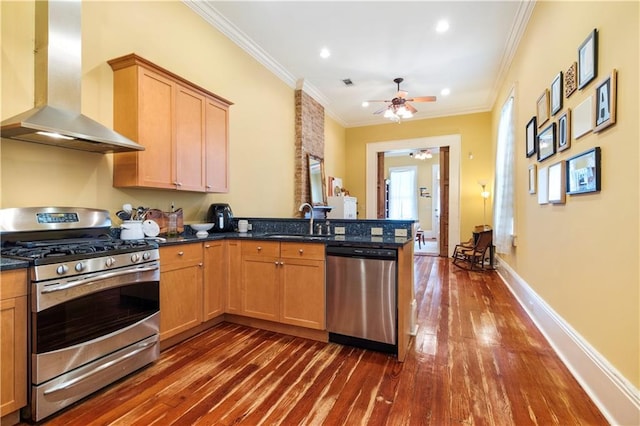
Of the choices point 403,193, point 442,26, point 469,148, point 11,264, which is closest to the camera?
point 11,264

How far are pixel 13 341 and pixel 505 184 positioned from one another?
5643mm

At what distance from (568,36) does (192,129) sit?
3.42 m

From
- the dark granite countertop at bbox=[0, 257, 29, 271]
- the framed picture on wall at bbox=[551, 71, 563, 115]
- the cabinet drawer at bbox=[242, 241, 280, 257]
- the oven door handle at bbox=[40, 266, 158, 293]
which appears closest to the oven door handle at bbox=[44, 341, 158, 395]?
the oven door handle at bbox=[40, 266, 158, 293]

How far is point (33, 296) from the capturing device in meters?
1.63

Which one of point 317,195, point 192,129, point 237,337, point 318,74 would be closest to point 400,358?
point 237,337

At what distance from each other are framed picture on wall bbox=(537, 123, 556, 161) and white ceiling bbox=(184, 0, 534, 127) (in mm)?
1654

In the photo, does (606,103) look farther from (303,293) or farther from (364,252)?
(303,293)

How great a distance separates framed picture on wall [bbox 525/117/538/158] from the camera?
3.34 meters

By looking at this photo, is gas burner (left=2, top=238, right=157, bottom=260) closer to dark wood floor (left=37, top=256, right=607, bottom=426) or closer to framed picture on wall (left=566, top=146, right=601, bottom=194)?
dark wood floor (left=37, top=256, right=607, bottom=426)

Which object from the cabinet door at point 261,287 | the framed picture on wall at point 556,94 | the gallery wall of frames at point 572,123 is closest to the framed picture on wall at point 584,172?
the gallery wall of frames at point 572,123

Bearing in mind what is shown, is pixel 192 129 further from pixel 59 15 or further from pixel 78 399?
pixel 78 399

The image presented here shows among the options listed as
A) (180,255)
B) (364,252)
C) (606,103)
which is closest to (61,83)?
(180,255)

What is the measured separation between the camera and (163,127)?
108 inches

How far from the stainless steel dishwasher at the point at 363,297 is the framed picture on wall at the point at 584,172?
1.36m
